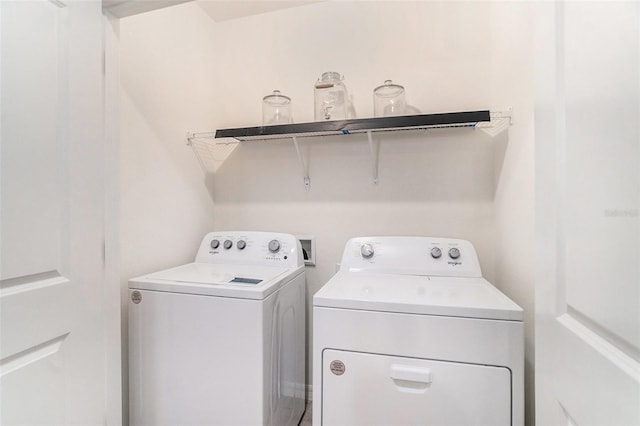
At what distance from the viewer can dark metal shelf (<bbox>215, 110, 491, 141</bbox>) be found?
1.47 meters

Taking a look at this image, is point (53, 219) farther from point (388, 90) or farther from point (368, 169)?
point (388, 90)

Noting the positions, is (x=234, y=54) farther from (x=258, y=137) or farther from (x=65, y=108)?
(x=65, y=108)

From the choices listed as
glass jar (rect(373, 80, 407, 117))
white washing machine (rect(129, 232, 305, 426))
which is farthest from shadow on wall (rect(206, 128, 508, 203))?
white washing machine (rect(129, 232, 305, 426))

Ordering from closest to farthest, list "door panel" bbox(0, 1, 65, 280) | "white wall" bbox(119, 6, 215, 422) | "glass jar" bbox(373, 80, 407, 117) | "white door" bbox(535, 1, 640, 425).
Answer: "white door" bbox(535, 1, 640, 425) → "door panel" bbox(0, 1, 65, 280) → "white wall" bbox(119, 6, 215, 422) → "glass jar" bbox(373, 80, 407, 117)

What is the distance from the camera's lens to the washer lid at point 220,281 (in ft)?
4.17

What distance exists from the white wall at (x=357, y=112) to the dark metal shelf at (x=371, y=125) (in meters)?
0.21

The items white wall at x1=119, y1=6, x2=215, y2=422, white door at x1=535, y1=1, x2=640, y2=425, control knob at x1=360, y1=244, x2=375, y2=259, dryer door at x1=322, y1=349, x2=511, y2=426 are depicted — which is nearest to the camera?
white door at x1=535, y1=1, x2=640, y2=425

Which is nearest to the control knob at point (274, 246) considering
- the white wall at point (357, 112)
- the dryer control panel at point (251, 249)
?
the dryer control panel at point (251, 249)

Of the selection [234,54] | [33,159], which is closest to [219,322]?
[33,159]

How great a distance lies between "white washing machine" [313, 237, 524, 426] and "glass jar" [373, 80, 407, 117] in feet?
3.50

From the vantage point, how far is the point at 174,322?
4.31 feet

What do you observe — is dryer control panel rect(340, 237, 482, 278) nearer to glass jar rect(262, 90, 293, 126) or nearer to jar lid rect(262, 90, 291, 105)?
glass jar rect(262, 90, 293, 126)

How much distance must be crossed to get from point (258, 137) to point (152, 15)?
2.80ft

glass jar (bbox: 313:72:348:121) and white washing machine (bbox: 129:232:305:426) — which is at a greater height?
glass jar (bbox: 313:72:348:121)
